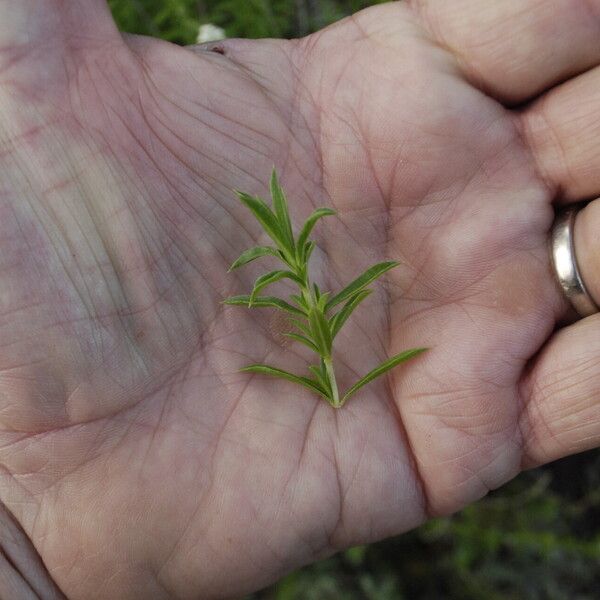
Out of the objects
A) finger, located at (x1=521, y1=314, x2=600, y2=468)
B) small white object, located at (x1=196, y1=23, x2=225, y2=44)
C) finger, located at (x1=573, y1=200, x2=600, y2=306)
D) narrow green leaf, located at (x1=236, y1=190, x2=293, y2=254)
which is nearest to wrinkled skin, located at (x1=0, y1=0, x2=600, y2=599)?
finger, located at (x1=521, y1=314, x2=600, y2=468)

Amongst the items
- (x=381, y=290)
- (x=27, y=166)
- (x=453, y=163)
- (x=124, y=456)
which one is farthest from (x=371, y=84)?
(x=124, y=456)

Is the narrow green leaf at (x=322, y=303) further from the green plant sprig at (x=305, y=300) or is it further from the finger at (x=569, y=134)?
the finger at (x=569, y=134)

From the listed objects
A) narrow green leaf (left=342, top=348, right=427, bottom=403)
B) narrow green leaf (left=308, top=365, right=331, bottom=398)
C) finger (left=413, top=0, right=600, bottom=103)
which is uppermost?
finger (left=413, top=0, right=600, bottom=103)

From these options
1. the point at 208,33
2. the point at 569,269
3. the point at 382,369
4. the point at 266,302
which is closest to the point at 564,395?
the point at 569,269

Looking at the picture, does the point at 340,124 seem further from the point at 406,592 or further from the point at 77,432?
the point at 406,592

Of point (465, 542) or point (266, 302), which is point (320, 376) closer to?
point (266, 302)

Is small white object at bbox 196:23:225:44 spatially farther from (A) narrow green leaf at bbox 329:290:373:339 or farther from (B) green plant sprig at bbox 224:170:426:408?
(A) narrow green leaf at bbox 329:290:373:339
